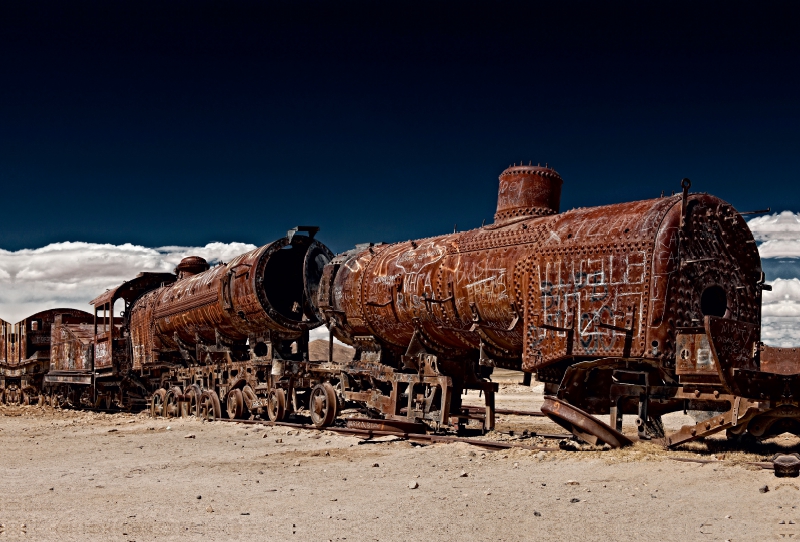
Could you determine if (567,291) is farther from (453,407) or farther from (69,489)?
(69,489)

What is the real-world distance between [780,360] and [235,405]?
1076 cm

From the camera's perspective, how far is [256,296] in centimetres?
1537

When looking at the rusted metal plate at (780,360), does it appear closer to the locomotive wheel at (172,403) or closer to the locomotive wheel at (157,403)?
the locomotive wheel at (172,403)

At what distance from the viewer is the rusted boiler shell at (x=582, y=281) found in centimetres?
882

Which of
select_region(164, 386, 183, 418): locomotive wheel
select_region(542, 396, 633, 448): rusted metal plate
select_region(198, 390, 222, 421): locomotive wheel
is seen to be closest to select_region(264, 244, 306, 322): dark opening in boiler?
select_region(198, 390, 222, 421): locomotive wheel

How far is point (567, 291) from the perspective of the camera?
955 cm

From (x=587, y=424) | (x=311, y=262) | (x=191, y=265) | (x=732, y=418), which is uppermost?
(x=191, y=265)

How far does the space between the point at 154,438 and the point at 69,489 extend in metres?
5.59

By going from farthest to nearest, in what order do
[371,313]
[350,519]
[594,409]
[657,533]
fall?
[371,313], [594,409], [350,519], [657,533]

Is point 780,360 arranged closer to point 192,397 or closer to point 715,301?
point 715,301

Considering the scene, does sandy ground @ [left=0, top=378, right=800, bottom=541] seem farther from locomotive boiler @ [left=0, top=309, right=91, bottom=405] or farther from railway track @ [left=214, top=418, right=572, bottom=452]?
locomotive boiler @ [left=0, top=309, right=91, bottom=405]

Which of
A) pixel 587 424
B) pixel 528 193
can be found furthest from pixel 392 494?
pixel 528 193

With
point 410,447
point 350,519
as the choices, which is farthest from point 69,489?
point 410,447

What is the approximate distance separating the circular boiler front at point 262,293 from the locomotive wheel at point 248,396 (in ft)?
3.89
